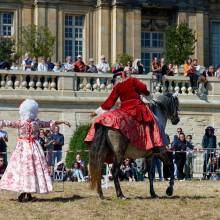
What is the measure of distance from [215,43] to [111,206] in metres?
42.8

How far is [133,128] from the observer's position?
1700 centimetres

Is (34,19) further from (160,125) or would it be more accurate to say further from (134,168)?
(160,125)

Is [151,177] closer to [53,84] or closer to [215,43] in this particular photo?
[53,84]

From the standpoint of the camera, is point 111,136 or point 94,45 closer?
point 111,136

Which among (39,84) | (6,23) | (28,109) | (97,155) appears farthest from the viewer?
(6,23)

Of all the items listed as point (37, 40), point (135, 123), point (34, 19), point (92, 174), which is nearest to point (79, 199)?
point (92, 174)

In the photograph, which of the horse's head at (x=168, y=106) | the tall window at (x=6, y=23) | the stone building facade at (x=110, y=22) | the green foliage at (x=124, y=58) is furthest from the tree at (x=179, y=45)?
the horse's head at (x=168, y=106)

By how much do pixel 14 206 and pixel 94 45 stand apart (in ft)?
125

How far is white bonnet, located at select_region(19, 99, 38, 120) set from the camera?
16.9 meters

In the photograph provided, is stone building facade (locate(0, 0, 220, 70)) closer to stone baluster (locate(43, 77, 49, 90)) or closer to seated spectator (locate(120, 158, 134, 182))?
stone baluster (locate(43, 77, 49, 90))

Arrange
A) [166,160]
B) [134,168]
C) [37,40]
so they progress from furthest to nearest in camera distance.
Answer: [37,40], [134,168], [166,160]

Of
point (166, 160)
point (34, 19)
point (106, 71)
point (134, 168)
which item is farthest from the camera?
point (34, 19)

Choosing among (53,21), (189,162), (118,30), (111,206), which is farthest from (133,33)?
(111,206)

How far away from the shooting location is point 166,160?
1777cm
